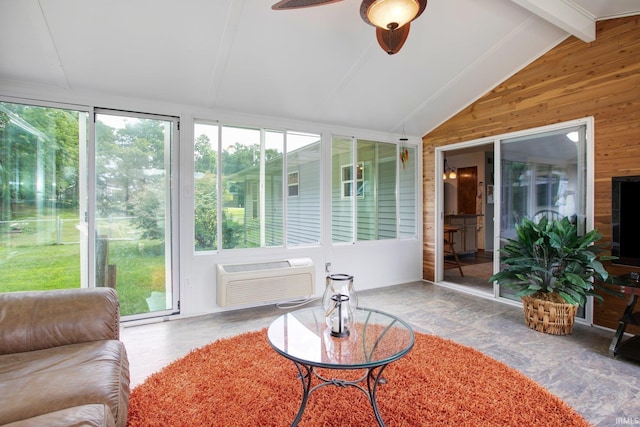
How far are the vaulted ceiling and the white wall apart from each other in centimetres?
6

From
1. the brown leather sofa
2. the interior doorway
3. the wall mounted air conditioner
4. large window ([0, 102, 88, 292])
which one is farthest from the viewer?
the interior doorway

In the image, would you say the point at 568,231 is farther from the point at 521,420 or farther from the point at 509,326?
the point at 521,420

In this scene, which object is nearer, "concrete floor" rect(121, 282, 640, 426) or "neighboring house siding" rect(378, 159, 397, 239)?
"concrete floor" rect(121, 282, 640, 426)

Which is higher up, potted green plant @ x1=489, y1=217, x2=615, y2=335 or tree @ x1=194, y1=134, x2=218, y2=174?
tree @ x1=194, y1=134, x2=218, y2=174

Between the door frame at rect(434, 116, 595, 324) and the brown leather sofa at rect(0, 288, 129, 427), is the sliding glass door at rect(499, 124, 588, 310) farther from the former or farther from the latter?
the brown leather sofa at rect(0, 288, 129, 427)

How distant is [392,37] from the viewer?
6.79 feet

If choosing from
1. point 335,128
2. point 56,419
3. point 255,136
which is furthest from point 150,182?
point 56,419

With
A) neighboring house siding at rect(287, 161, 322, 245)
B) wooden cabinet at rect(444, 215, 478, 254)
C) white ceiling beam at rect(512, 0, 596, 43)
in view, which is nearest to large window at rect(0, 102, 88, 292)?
neighboring house siding at rect(287, 161, 322, 245)

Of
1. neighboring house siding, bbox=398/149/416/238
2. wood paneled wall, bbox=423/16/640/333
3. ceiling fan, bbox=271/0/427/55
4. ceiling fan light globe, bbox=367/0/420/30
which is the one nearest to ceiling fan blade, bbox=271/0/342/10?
ceiling fan, bbox=271/0/427/55

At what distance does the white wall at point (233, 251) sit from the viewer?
3.10m

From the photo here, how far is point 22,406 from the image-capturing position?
4.01 ft

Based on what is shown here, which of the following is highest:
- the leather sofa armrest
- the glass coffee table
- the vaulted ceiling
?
the vaulted ceiling

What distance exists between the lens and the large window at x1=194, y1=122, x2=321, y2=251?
3.66 meters

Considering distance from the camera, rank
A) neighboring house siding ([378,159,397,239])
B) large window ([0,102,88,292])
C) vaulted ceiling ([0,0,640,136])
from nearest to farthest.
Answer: vaulted ceiling ([0,0,640,136]) → large window ([0,102,88,292]) → neighboring house siding ([378,159,397,239])
